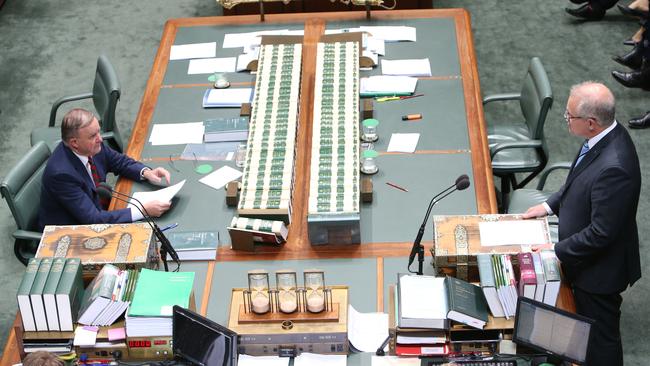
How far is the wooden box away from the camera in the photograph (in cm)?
438

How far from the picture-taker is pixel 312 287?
4125 millimetres

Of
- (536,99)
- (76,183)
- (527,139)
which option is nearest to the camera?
(76,183)

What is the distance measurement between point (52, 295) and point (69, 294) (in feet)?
0.24

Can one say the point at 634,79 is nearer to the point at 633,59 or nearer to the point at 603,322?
the point at 633,59

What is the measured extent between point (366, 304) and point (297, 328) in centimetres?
46

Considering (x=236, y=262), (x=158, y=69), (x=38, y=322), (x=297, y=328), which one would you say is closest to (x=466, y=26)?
(x=158, y=69)

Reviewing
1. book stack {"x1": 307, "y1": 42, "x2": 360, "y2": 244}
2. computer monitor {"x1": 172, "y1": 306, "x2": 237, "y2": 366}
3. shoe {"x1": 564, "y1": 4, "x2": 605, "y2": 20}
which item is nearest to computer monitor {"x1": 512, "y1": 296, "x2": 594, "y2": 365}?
book stack {"x1": 307, "y1": 42, "x2": 360, "y2": 244}

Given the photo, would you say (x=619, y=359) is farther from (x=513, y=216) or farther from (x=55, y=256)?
(x=55, y=256)

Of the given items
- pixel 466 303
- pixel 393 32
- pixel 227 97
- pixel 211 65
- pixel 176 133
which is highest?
pixel 393 32

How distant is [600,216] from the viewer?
419 centimetres

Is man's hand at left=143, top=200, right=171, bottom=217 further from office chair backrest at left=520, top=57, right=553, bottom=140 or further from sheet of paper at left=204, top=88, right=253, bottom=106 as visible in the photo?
office chair backrest at left=520, top=57, right=553, bottom=140

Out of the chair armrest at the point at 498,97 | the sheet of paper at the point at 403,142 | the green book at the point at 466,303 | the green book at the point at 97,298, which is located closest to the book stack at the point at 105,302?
the green book at the point at 97,298

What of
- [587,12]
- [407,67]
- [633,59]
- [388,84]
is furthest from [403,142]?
[587,12]

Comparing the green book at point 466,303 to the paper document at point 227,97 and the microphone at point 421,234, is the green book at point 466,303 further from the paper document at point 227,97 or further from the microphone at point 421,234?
the paper document at point 227,97
